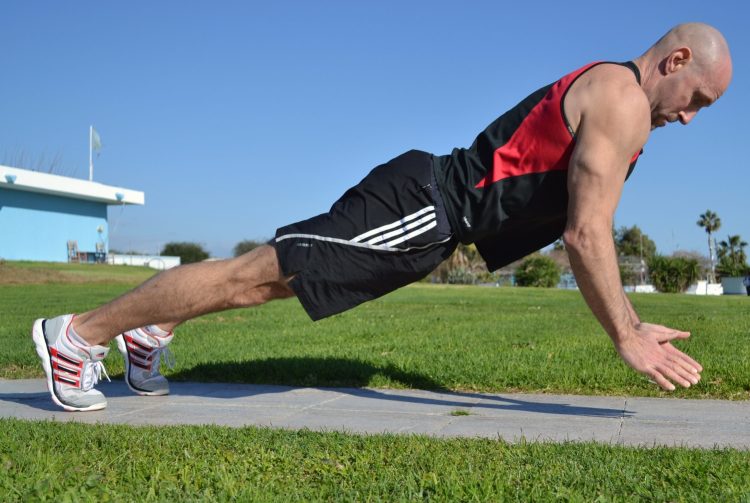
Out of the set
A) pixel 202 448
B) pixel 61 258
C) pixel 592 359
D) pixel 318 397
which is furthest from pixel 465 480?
pixel 61 258

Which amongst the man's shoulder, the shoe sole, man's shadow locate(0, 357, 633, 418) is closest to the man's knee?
man's shadow locate(0, 357, 633, 418)

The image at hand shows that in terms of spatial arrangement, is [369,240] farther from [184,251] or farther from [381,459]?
[184,251]

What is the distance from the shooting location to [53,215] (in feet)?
162

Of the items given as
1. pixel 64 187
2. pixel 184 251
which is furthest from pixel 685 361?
pixel 184 251

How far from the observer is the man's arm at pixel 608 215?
3.05 meters

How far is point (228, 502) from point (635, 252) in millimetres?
89846

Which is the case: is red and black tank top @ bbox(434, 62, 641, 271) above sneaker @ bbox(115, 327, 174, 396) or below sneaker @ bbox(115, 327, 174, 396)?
above

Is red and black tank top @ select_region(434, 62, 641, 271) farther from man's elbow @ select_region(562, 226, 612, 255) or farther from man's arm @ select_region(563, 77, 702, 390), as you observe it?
man's elbow @ select_region(562, 226, 612, 255)

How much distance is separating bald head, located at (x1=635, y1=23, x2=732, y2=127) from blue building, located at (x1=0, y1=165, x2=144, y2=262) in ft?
152

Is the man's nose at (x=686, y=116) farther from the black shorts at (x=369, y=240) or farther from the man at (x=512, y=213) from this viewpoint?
the black shorts at (x=369, y=240)

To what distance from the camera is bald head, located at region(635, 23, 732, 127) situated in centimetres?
315

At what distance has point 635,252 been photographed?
284 ft

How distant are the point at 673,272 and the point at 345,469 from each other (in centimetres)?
3707

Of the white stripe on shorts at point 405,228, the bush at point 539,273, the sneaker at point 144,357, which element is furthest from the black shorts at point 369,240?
the bush at point 539,273
